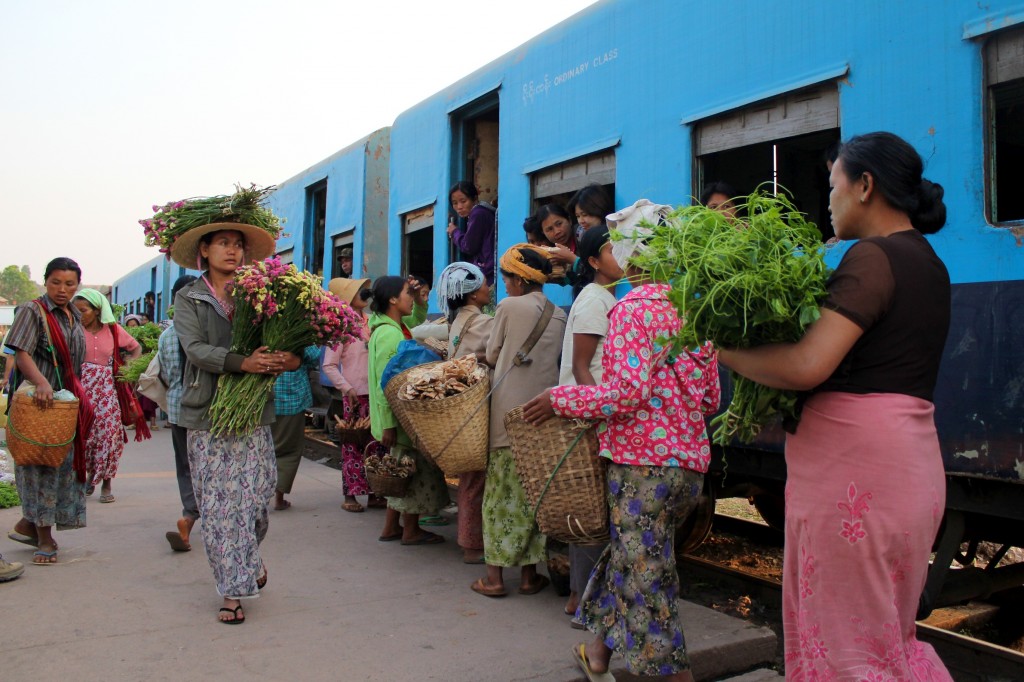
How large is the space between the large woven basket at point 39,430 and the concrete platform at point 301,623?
588 millimetres

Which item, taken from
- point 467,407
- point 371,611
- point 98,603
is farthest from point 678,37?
point 98,603

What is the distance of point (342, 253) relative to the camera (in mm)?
9117

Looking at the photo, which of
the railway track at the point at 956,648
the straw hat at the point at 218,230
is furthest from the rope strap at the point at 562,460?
the straw hat at the point at 218,230

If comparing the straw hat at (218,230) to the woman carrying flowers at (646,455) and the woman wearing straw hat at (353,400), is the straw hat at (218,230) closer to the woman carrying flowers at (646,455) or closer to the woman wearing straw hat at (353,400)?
the woman wearing straw hat at (353,400)

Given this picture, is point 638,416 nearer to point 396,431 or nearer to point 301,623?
point 301,623

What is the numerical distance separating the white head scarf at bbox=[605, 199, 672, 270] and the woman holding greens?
905 mm

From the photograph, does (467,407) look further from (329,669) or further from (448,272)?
(329,669)

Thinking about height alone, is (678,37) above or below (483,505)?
above

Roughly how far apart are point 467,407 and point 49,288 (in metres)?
2.54

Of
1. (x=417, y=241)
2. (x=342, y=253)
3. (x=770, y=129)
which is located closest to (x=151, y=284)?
(x=342, y=253)

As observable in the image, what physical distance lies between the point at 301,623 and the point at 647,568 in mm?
1673

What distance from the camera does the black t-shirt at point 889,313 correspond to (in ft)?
5.92

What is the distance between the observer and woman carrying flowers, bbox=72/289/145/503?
6.34m

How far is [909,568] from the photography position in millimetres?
1832
